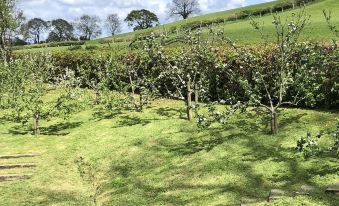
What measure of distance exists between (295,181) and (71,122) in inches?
495

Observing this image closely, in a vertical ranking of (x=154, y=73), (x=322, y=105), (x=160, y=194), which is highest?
(x=154, y=73)

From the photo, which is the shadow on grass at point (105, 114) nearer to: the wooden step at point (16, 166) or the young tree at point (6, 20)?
the wooden step at point (16, 166)

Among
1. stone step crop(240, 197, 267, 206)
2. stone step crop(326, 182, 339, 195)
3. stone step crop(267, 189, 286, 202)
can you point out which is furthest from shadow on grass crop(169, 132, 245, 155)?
stone step crop(326, 182, 339, 195)

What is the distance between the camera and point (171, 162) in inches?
529

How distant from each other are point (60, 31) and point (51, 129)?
142 meters

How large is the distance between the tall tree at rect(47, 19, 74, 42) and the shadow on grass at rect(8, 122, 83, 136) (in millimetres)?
135634

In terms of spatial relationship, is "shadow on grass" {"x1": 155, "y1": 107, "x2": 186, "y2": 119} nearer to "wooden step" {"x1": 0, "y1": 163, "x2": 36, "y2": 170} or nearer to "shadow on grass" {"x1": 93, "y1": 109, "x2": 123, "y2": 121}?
"shadow on grass" {"x1": 93, "y1": 109, "x2": 123, "y2": 121}

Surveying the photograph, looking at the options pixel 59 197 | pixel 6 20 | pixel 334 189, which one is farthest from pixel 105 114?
pixel 6 20

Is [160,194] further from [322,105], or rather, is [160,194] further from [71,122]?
[71,122]

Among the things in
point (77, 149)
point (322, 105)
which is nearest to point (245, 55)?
point (322, 105)

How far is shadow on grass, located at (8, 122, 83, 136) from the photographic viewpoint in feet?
62.2

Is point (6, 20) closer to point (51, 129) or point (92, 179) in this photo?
point (51, 129)

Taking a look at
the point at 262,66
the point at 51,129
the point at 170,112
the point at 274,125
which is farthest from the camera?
the point at 170,112

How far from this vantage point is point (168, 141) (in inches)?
607
